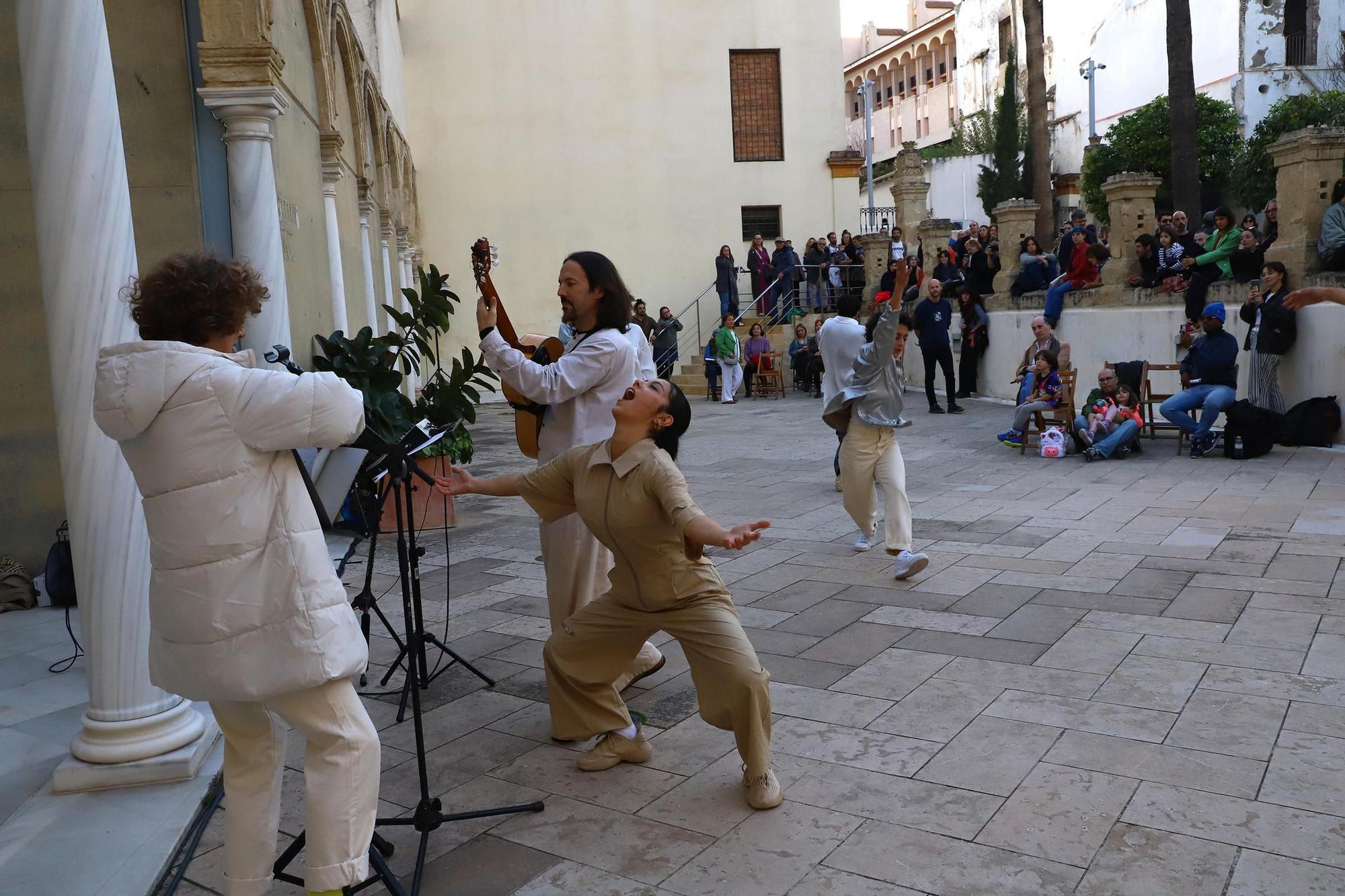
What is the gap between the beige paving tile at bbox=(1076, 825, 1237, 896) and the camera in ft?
9.70

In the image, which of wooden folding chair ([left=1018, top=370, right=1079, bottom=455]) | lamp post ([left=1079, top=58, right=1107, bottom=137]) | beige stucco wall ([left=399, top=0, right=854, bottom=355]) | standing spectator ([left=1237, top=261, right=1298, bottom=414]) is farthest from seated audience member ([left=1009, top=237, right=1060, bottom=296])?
lamp post ([left=1079, top=58, right=1107, bottom=137])

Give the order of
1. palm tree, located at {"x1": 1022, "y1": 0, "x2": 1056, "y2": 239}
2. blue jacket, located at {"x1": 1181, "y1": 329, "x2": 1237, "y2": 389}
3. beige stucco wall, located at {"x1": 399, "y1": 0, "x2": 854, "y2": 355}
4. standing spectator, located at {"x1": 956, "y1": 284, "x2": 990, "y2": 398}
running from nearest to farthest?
blue jacket, located at {"x1": 1181, "y1": 329, "x2": 1237, "y2": 389}, standing spectator, located at {"x1": 956, "y1": 284, "x2": 990, "y2": 398}, beige stucco wall, located at {"x1": 399, "y1": 0, "x2": 854, "y2": 355}, palm tree, located at {"x1": 1022, "y1": 0, "x2": 1056, "y2": 239}

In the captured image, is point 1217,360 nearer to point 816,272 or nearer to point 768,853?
point 768,853

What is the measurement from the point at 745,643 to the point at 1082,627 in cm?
249

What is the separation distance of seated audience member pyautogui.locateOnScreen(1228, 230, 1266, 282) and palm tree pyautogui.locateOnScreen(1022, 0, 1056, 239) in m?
14.6

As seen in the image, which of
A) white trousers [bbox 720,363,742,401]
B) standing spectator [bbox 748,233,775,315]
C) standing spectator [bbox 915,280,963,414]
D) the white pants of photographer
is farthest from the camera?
standing spectator [bbox 748,233,775,315]

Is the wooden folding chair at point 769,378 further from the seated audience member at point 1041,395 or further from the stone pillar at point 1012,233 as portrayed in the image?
the seated audience member at point 1041,395

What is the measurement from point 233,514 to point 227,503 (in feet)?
0.09

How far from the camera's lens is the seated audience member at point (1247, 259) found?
11.9m

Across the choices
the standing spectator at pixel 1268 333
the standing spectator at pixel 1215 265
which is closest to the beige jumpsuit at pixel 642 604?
the standing spectator at pixel 1268 333

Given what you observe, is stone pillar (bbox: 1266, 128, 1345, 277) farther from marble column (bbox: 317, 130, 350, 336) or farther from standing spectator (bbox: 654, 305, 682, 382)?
standing spectator (bbox: 654, 305, 682, 382)

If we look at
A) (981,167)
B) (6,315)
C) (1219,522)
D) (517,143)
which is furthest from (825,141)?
(6,315)

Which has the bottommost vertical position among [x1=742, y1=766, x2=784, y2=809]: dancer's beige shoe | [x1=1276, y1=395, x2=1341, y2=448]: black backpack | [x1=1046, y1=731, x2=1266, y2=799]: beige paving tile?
[x1=1046, y1=731, x2=1266, y2=799]: beige paving tile

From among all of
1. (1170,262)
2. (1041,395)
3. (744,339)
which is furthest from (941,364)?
(744,339)
